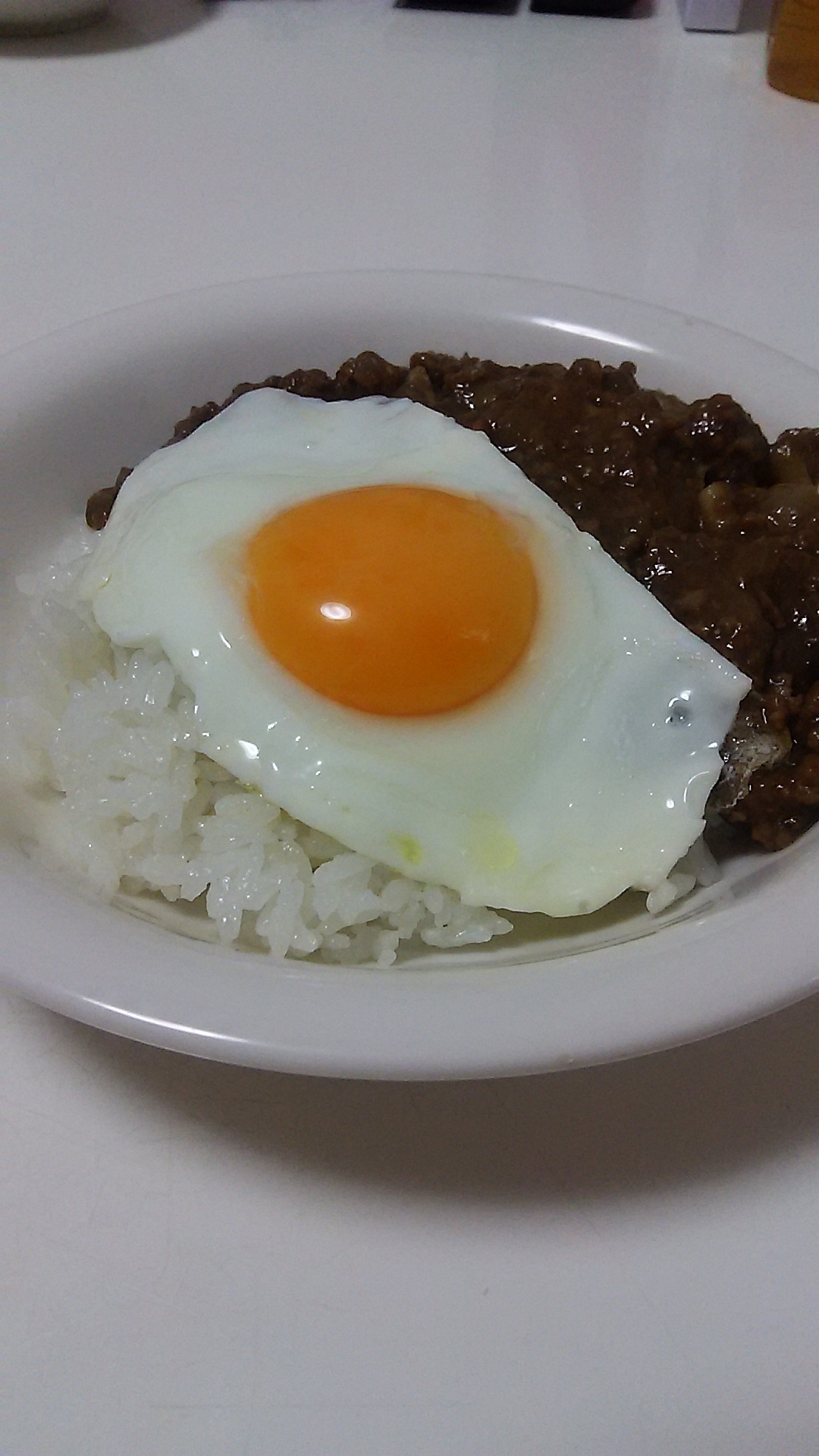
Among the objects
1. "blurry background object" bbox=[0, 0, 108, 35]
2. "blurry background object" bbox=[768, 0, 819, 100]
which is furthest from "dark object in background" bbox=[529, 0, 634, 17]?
"blurry background object" bbox=[0, 0, 108, 35]

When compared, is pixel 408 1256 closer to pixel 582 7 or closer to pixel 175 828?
pixel 175 828

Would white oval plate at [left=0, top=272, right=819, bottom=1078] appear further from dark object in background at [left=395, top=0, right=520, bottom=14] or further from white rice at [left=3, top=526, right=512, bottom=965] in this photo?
dark object in background at [left=395, top=0, right=520, bottom=14]

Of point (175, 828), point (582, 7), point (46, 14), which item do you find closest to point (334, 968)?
point (175, 828)

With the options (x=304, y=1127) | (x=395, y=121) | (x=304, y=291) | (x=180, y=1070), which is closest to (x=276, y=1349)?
(x=304, y=1127)

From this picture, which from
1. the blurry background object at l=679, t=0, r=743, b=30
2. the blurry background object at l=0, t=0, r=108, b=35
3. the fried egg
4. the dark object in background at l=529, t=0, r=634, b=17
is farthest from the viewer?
the dark object in background at l=529, t=0, r=634, b=17

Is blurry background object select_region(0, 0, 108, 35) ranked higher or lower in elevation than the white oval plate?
higher

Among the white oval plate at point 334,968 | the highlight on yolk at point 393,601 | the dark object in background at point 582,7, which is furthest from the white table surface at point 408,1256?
the dark object in background at point 582,7

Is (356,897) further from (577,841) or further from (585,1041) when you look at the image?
(585,1041)
